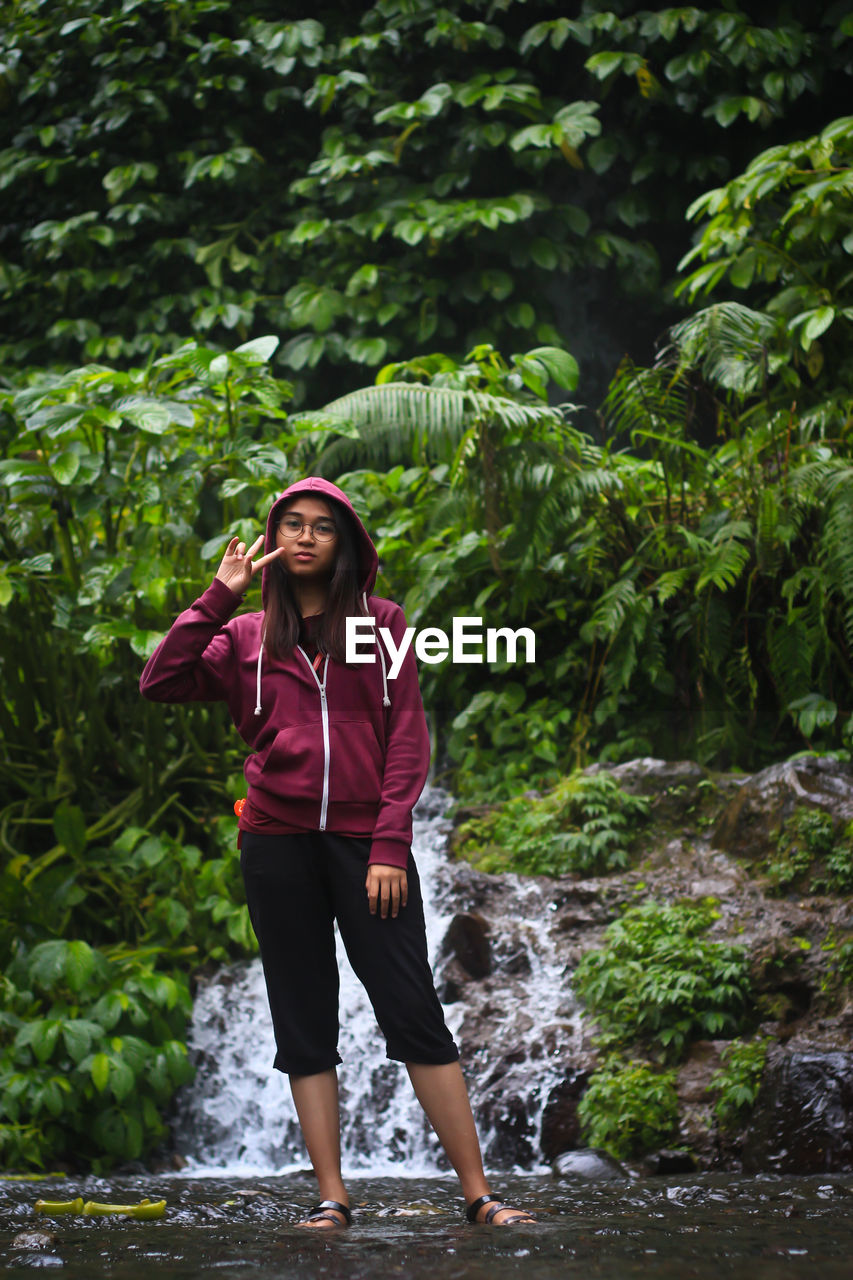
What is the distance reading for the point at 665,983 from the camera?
14.6 ft

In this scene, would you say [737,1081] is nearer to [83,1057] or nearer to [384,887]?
[384,887]

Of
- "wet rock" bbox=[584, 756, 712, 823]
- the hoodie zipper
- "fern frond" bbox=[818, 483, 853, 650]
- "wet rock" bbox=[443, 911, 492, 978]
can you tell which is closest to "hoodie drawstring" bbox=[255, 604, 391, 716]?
the hoodie zipper

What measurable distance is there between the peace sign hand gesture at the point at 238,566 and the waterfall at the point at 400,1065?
265 centimetres

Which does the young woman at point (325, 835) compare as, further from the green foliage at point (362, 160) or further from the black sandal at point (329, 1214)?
the green foliage at point (362, 160)

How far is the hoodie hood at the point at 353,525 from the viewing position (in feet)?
9.35

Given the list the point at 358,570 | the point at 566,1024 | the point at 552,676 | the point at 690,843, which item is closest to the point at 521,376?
the point at 552,676

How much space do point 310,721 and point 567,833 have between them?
127 inches

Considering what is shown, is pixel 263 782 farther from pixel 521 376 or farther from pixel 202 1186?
pixel 521 376

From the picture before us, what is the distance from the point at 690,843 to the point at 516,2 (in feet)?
25.1

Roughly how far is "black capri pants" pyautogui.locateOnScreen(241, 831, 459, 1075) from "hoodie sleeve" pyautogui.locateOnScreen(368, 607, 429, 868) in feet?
0.30

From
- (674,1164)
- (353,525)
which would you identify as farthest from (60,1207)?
(674,1164)

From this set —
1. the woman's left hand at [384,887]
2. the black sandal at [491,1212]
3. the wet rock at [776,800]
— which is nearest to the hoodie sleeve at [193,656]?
the woman's left hand at [384,887]

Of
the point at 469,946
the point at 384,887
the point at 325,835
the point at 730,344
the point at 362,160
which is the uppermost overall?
the point at 362,160

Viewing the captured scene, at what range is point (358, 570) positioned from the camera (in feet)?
9.54
